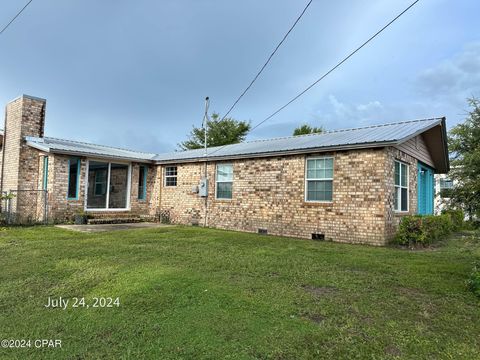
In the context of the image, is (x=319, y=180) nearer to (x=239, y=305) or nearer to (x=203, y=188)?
(x=203, y=188)

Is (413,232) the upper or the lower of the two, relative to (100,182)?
lower

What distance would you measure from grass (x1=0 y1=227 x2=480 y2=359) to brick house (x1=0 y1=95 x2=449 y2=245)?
9.01 ft

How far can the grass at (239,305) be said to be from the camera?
276 cm

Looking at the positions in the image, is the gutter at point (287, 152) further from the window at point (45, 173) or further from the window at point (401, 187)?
the window at point (45, 173)

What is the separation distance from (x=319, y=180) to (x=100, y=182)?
12077mm

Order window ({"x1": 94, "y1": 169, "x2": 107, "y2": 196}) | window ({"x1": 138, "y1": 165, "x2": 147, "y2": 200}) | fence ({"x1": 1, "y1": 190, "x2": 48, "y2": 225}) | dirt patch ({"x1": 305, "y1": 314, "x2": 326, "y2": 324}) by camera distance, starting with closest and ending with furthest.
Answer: dirt patch ({"x1": 305, "y1": 314, "x2": 326, "y2": 324}), fence ({"x1": 1, "y1": 190, "x2": 48, "y2": 225}), window ({"x1": 138, "y1": 165, "x2": 147, "y2": 200}), window ({"x1": 94, "y1": 169, "x2": 107, "y2": 196})

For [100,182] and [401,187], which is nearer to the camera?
[401,187]

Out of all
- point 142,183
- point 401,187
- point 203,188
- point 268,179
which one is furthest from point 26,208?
point 401,187

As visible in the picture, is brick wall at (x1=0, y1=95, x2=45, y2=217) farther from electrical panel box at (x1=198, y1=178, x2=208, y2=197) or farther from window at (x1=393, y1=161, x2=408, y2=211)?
window at (x1=393, y1=161, x2=408, y2=211)

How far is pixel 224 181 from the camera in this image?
12727mm

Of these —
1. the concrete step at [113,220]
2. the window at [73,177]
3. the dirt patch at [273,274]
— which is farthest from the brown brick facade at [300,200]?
the dirt patch at [273,274]

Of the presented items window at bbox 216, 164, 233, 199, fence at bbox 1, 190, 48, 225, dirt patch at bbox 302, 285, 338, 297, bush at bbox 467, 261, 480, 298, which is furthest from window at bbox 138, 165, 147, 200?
bush at bbox 467, 261, 480, 298

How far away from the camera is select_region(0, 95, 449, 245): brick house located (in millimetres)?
9141

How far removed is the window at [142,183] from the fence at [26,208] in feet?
13.3
